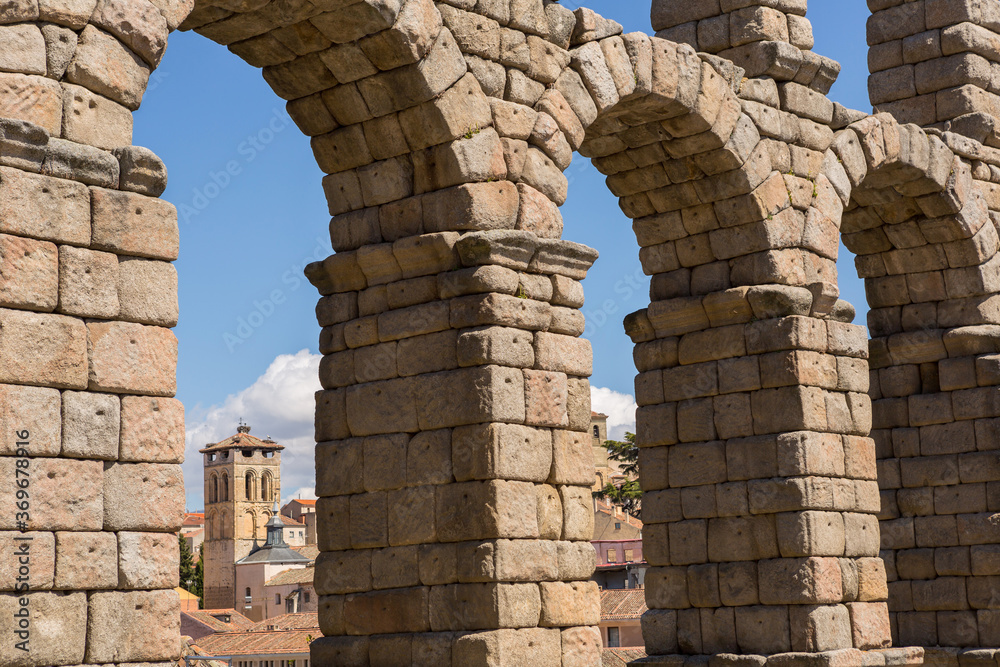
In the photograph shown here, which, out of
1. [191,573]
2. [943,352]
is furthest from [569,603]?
[191,573]

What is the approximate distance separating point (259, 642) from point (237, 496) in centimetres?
6067

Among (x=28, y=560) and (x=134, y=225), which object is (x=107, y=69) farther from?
(x=28, y=560)

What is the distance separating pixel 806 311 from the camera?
1119 centimetres

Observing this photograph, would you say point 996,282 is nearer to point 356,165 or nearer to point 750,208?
point 750,208

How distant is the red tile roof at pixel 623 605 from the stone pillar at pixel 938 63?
940 centimetres

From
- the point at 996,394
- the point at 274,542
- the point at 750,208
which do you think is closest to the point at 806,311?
the point at 750,208

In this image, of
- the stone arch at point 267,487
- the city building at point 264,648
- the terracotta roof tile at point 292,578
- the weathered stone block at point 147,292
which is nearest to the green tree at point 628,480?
the city building at point 264,648

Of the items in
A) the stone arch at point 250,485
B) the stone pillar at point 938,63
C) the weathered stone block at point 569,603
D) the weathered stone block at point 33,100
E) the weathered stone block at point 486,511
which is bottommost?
the weathered stone block at point 569,603

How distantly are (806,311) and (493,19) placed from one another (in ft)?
→ 12.7

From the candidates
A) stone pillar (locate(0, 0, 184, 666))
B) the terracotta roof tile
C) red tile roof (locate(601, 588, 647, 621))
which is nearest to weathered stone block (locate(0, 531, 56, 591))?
stone pillar (locate(0, 0, 184, 666))

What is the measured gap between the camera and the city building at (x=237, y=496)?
87.4 metres

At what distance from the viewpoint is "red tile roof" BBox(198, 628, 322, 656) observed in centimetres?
2723

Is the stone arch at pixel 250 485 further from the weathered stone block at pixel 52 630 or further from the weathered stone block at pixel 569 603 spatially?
the weathered stone block at pixel 52 630

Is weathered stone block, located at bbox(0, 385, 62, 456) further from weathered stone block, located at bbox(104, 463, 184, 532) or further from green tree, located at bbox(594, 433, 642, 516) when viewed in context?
green tree, located at bbox(594, 433, 642, 516)
